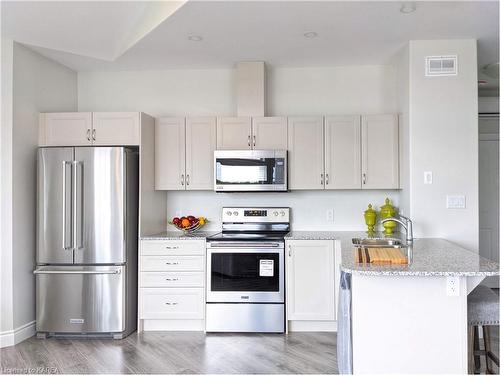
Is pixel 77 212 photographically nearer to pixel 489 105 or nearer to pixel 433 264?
pixel 433 264

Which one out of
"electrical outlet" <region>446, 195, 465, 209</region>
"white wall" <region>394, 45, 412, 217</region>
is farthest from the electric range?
"electrical outlet" <region>446, 195, 465, 209</region>

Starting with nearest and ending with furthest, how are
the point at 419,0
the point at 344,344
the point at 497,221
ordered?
the point at 344,344 → the point at 419,0 → the point at 497,221

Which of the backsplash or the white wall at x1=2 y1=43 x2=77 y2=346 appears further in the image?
the backsplash

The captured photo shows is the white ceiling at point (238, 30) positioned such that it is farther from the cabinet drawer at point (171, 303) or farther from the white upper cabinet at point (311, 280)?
the cabinet drawer at point (171, 303)

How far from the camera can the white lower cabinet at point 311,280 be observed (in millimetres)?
3738

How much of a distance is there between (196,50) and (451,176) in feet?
8.21

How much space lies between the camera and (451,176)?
3.65m

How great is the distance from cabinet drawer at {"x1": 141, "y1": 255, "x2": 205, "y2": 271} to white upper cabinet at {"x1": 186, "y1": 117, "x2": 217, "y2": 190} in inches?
28.1

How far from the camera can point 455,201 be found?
3.65 m

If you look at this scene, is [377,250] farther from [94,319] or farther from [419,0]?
[94,319]

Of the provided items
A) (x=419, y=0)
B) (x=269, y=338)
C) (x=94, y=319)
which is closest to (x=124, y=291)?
(x=94, y=319)

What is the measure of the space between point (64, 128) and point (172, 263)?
1583mm

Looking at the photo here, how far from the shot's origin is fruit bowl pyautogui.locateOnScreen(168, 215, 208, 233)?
4.04 m

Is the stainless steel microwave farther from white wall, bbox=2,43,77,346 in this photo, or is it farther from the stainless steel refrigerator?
white wall, bbox=2,43,77,346
